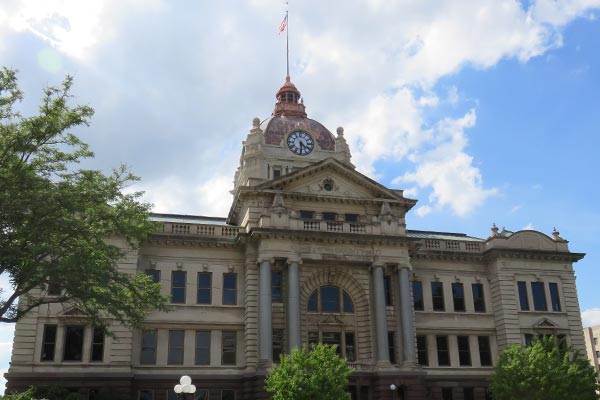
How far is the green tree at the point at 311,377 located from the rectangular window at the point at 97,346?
12542 mm

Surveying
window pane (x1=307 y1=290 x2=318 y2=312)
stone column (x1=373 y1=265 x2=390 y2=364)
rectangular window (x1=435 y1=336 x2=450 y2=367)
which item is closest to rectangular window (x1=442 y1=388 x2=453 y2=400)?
rectangular window (x1=435 y1=336 x2=450 y2=367)

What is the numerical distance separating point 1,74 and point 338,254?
24.1 meters

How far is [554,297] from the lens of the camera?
48781mm

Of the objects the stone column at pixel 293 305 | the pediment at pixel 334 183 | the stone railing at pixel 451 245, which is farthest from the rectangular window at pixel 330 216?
A: the stone railing at pixel 451 245

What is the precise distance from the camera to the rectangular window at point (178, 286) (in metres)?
42.7

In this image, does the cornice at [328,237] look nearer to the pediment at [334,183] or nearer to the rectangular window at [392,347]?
the pediment at [334,183]

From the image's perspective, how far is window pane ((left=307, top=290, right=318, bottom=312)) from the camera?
43.4 metres

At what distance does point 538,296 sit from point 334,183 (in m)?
17.9

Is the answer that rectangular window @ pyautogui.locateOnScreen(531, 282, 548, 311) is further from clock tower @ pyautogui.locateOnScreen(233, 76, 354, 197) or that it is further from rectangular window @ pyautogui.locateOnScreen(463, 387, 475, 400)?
clock tower @ pyautogui.locateOnScreen(233, 76, 354, 197)

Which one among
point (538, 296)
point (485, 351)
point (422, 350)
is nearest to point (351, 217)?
point (422, 350)

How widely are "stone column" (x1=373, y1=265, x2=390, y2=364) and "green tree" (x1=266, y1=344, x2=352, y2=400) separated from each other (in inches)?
334

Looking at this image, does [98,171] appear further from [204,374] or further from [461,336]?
[461,336]

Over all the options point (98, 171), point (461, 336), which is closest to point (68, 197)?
point (98, 171)

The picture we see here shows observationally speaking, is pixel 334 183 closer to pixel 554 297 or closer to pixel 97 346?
pixel 554 297
